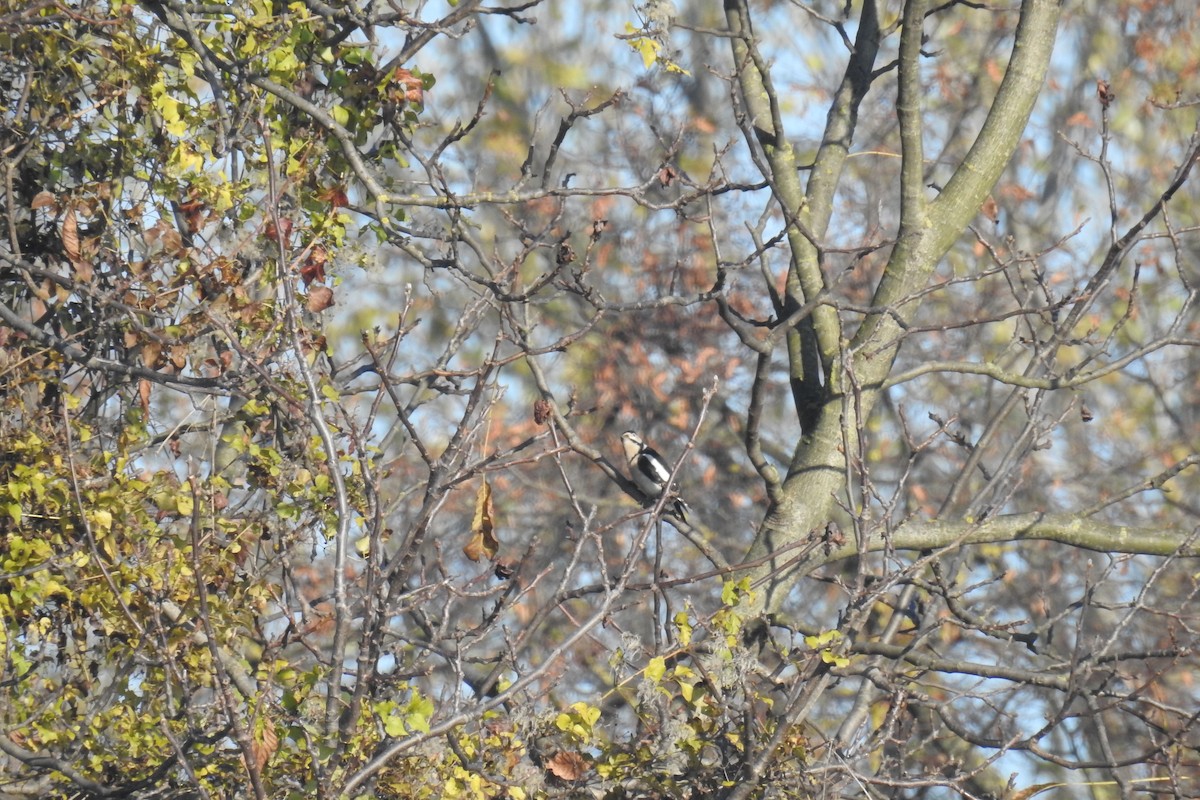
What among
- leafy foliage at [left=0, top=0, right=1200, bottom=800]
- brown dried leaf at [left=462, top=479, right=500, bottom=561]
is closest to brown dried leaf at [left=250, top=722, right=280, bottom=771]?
leafy foliage at [left=0, top=0, right=1200, bottom=800]

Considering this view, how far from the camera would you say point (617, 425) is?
11117 mm

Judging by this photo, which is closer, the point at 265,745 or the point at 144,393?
the point at 265,745

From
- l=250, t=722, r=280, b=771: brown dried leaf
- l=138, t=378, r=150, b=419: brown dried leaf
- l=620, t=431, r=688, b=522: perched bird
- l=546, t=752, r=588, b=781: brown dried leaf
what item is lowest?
l=250, t=722, r=280, b=771: brown dried leaf

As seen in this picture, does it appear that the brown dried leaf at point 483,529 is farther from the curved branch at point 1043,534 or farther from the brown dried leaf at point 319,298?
the curved branch at point 1043,534

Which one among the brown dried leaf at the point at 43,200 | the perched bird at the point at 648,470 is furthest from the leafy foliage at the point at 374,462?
the perched bird at the point at 648,470

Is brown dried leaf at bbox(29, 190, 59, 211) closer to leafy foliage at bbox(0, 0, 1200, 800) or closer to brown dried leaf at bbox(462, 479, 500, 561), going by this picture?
leafy foliage at bbox(0, 0, 1200, 800)

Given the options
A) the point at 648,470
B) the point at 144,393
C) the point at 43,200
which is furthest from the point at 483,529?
the point at 648,470

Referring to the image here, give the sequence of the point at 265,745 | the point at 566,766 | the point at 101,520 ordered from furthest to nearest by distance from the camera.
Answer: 1. the point at 101,520
2. the point at 566,766
3. the point at 265,745

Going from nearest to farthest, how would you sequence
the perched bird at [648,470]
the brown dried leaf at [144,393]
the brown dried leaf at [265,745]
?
the brown dried leaf at [265,745], the brown dried leaf at [144,393], the perched bird at [648,470]

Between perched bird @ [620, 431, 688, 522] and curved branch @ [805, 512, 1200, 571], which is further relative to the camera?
perched bird @ [620, 431, 688, 522]

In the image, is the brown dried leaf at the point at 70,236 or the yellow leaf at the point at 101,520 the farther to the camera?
the brown dried leaf at the point at 70,236

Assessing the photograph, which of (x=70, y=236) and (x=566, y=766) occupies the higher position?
(x=70, y=236)

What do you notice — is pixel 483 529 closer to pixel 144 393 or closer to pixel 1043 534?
pixel 144 393

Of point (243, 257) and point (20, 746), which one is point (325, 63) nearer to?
point (243, 257)
